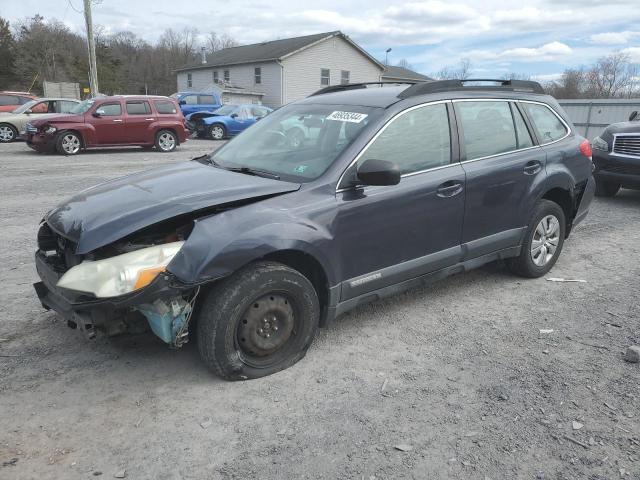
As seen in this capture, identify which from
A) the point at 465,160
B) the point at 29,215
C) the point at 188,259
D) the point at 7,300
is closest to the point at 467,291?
the point at 465,160

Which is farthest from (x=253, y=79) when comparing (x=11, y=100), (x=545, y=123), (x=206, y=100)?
(x=545, y=123)

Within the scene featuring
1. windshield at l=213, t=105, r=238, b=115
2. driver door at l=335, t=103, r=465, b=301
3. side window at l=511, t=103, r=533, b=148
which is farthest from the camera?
windshield at l=213, t=105, r=238, b=115

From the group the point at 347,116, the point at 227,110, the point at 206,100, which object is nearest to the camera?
the point at 347,116

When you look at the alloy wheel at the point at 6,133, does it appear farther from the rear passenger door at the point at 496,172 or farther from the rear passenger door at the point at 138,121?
the rear passenger door at the point at 496,172

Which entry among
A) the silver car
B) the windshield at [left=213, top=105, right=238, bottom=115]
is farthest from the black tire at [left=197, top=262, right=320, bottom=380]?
the windshield at [left=213, top=105, right=238, bottom=115]

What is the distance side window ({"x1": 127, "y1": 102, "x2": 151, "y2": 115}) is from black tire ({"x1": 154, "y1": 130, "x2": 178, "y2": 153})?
2.41 ft

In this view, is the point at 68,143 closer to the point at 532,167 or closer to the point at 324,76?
the point at 532,167

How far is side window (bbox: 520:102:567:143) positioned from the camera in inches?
192

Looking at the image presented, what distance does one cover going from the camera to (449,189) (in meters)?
3.97

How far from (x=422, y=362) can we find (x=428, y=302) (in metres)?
1.05

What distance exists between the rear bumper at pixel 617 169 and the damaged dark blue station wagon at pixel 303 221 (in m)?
4.58

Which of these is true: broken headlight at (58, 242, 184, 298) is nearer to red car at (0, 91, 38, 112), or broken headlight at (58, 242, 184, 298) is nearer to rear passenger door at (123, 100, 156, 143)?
rear passenger door at (123, 100, 156, 143)

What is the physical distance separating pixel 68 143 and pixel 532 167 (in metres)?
13.3

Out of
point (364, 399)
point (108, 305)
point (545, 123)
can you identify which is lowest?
point (364, 399)
